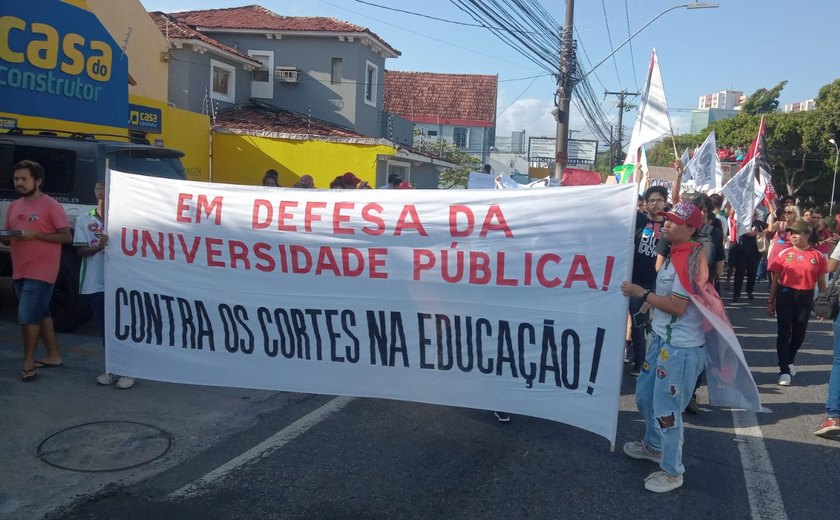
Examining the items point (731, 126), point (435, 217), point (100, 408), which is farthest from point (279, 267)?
point (731, 126)

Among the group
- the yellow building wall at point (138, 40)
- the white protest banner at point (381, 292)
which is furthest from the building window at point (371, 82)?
the white protest banner at point (381, 292)

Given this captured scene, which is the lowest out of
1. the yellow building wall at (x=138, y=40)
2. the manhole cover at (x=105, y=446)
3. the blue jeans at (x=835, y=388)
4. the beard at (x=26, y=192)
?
the manhole cover at (x=105, y=446)

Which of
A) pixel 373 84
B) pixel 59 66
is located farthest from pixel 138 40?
pixel 373 84

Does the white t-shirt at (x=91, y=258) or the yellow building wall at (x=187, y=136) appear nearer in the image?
the white t-shirt at (x=91, y=258)

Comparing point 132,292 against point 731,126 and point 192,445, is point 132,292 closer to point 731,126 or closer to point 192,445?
point 192,445

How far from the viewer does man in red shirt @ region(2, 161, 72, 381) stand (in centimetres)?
597

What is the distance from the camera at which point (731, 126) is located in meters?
46.7

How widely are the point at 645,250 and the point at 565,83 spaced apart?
12356 mm

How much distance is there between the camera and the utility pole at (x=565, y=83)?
58.7 feet

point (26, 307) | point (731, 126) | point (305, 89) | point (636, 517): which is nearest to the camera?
point (636, 517)

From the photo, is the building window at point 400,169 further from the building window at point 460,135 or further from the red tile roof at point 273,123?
the building window at point 460,135

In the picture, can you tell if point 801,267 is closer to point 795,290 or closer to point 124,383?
point 795,290

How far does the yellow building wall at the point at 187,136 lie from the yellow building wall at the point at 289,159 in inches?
21.6

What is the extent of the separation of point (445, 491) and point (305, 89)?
20.9m
